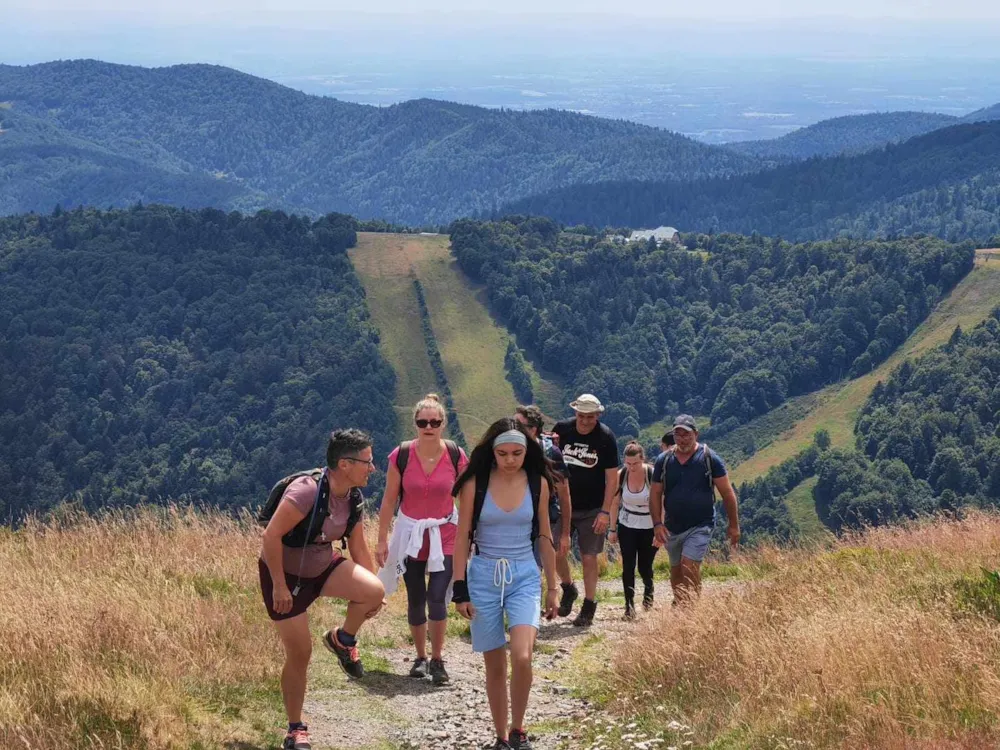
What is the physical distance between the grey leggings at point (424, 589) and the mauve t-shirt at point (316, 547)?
1.67m

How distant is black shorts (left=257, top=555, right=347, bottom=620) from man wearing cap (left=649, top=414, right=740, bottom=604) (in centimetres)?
361

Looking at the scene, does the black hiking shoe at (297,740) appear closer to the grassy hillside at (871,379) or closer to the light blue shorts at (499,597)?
the light blue shorts at (499,597)

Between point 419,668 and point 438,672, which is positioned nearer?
point 438,672

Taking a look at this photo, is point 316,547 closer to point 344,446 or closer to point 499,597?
point 344,446

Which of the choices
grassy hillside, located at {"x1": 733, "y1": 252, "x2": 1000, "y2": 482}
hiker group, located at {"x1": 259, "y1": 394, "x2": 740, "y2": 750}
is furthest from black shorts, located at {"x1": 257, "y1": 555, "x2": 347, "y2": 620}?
grassy hillside, located at {"x1": 733, "y1": 252, "x2": 1000, "y2": 482}

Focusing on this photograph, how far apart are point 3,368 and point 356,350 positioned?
35934 mm

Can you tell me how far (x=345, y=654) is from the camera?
24.2ft

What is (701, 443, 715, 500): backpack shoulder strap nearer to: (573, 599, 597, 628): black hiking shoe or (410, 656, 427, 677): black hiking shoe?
(573, 599, 597, 628): black hiking shoe

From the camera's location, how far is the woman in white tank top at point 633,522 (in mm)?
10164

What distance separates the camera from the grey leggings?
7.98 meters

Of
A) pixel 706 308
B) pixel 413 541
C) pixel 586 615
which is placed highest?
pixel 413 541

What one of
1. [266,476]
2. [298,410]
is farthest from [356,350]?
[266,476]

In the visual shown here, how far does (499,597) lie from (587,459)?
11.2ft

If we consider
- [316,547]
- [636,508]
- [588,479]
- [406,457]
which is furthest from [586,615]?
[316,547]
